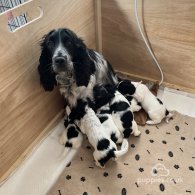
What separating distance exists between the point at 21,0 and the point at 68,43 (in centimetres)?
34

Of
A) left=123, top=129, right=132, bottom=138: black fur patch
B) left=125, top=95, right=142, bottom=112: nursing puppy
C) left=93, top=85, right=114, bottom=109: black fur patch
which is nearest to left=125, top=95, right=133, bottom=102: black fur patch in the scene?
left=125, top=95, right=142, bottom=112: nursing puppy

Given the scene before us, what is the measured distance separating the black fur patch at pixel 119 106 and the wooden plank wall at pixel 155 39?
0.46 meters

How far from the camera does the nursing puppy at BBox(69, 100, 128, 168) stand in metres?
1.29

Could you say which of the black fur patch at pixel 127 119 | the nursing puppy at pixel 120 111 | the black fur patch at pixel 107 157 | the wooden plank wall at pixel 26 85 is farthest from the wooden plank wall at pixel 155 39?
the black fur patch at pixel 107 157

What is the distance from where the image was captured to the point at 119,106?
1438mm

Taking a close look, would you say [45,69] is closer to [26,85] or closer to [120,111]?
[26,85]

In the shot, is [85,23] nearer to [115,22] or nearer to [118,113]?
[115,22]

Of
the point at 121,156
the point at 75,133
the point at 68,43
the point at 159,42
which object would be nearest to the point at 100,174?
the point at 121,156

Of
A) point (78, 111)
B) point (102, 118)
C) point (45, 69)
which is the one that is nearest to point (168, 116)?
point (102, 118)

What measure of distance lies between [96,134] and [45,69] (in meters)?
0.39

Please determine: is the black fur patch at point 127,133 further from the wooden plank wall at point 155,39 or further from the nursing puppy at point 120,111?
the wooden plank wall at point 155,39

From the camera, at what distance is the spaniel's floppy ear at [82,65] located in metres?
1.36

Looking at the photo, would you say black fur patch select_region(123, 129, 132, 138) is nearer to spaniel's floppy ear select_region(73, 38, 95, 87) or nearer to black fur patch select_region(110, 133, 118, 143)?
black fur patch select_region(110, 133, 118, 143)

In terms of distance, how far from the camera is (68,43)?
1.30 meters
